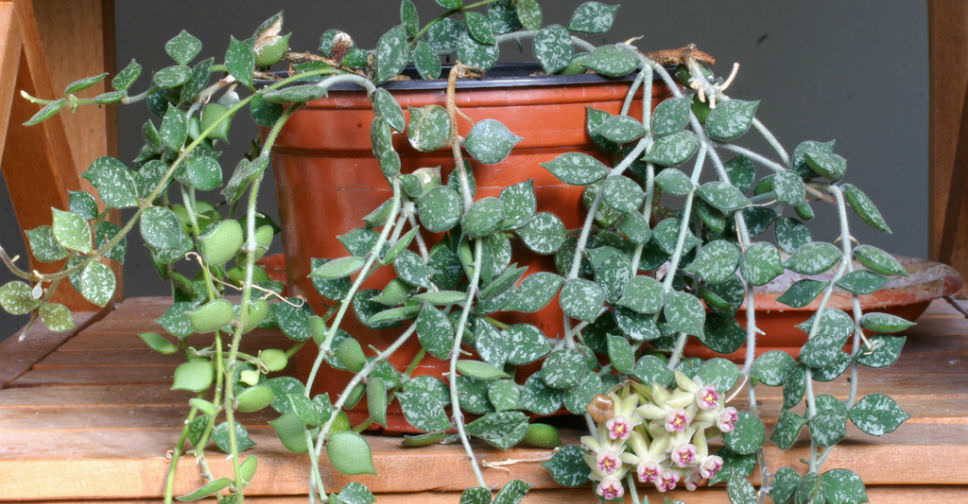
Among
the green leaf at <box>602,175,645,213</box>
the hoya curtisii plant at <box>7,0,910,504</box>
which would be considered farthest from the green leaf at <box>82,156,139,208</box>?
the green leaf at <box>602,175,645,213</box>

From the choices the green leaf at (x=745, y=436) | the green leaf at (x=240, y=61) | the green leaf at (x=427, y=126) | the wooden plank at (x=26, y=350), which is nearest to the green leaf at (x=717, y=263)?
the green leaf at (x=745, y=436)

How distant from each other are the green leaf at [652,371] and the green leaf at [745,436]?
6 cm

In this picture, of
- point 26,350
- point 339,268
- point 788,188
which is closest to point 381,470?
point 339,268

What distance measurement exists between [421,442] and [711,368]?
0.23 metres

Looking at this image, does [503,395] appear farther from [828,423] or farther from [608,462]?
[828,423]

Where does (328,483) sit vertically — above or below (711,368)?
below

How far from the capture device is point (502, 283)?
73 centimetres

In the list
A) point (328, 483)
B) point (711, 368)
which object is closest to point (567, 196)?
point (711, 368)

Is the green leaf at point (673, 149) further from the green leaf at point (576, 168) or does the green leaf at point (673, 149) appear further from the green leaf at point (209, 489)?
the green leaf at point (209, 489)

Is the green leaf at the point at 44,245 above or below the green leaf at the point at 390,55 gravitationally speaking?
below

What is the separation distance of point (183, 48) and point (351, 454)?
0.33 metres

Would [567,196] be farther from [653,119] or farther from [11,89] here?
[11,89]

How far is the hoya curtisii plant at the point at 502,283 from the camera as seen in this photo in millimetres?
708

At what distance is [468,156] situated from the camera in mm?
789
